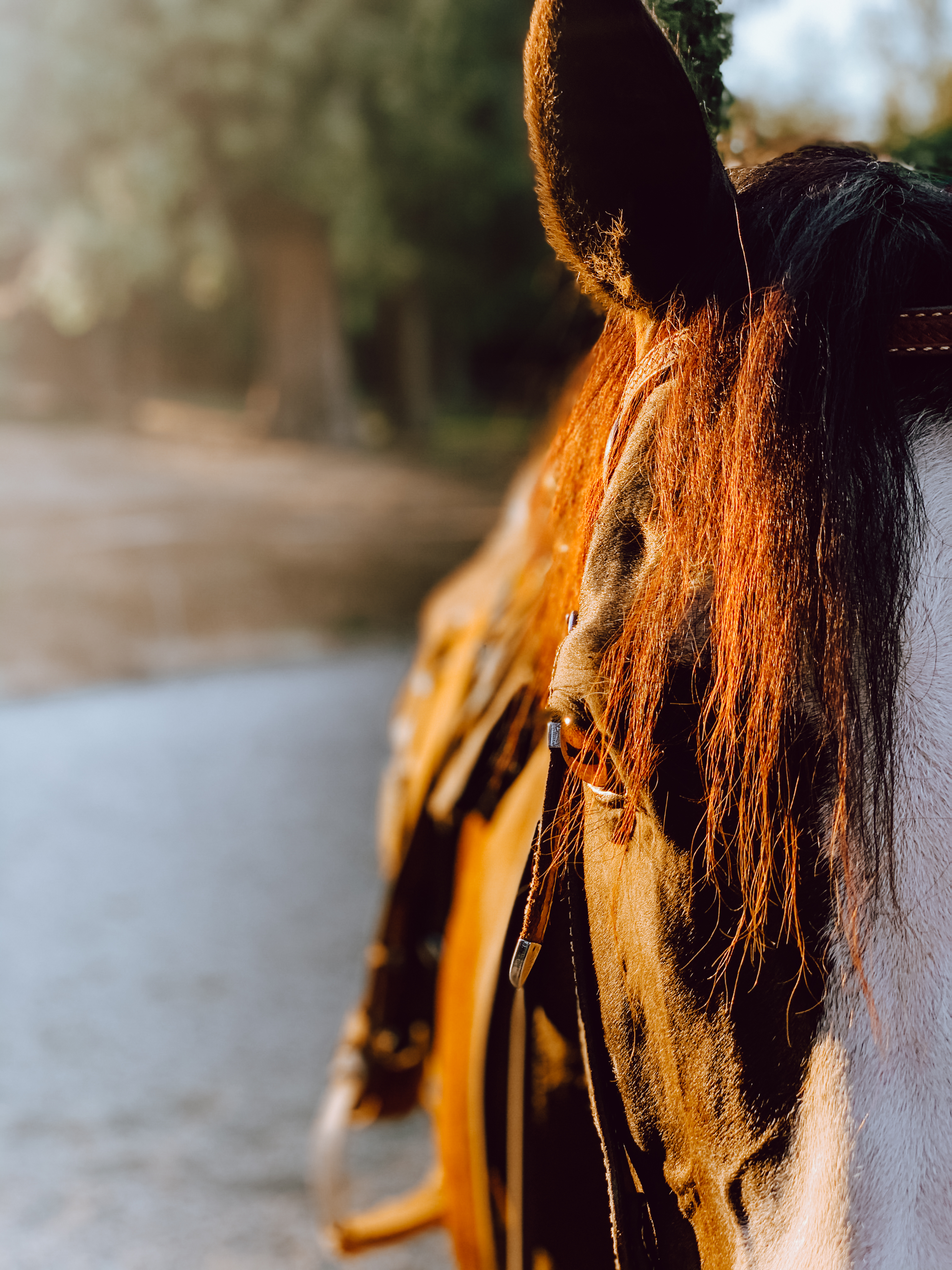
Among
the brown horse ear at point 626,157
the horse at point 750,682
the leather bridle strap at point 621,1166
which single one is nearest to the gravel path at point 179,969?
the leather bridle strap at point 621,1166

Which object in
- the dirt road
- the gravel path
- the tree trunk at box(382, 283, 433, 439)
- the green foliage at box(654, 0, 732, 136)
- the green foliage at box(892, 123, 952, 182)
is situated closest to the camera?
the green foliage at box(654, 0, 732, 136)

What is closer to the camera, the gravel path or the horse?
the horse

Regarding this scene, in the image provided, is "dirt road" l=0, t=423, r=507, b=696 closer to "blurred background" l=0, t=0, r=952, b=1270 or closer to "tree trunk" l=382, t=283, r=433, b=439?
"blurred background" l=0, t=0, r=952, b=1270

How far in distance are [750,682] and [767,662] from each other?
0.06 feet

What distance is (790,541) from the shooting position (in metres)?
0.50

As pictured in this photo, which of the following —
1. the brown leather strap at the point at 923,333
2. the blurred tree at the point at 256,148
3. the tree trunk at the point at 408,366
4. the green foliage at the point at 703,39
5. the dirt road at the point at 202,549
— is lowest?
the dirt road at the point at 202,549

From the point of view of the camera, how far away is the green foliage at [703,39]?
60 centimetres

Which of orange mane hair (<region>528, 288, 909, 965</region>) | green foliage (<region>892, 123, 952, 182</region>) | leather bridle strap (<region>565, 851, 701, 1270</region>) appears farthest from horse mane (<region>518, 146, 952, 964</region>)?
green foliage (<region>892, 123, 952, 182</region>)

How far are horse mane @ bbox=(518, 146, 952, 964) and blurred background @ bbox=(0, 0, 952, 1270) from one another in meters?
0.19

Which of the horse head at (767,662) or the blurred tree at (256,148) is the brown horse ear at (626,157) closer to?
the horse head at (767,662)

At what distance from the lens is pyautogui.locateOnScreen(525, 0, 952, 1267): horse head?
480mm

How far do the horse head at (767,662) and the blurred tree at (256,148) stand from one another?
13.6 feet

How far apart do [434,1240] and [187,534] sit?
563 centimetres

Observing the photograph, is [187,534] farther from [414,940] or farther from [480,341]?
[414,940]
